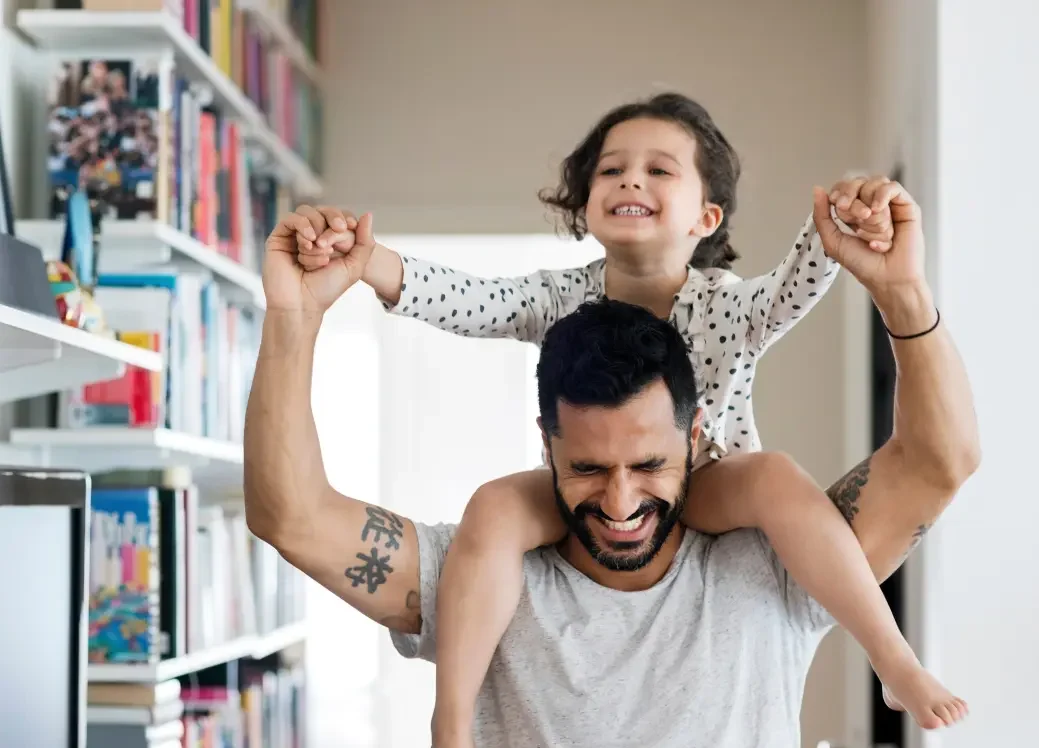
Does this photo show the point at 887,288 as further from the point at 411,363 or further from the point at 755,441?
the point at 411,363

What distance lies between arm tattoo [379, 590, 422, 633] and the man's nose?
10.7 inches

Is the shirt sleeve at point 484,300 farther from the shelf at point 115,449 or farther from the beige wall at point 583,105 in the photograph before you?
the beige wall at point 583,105

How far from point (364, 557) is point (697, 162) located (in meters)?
0.76

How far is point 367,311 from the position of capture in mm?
4352

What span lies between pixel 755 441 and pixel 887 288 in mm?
516

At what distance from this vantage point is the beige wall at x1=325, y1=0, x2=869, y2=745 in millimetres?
4059

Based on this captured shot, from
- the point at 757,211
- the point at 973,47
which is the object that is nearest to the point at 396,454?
the point at 757,211

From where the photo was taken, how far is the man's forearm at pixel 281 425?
1.49m

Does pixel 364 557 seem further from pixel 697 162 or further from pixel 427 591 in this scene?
pixel 697 162

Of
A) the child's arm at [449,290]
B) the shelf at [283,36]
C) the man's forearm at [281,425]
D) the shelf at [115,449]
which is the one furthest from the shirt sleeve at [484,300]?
the shelf at [283,36]

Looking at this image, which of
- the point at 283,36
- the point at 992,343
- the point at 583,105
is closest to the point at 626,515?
the point at 992,343

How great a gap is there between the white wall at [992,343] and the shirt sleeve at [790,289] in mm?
951

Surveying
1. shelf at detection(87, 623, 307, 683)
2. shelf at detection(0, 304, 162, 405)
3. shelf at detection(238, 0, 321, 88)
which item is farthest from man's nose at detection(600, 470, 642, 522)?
shelf at detection(238, 0, 321, 88)

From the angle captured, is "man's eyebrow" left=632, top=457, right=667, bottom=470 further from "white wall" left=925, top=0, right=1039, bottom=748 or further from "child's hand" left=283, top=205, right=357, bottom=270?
"white wall" left=925, top=0, right=1039, bottom=748
